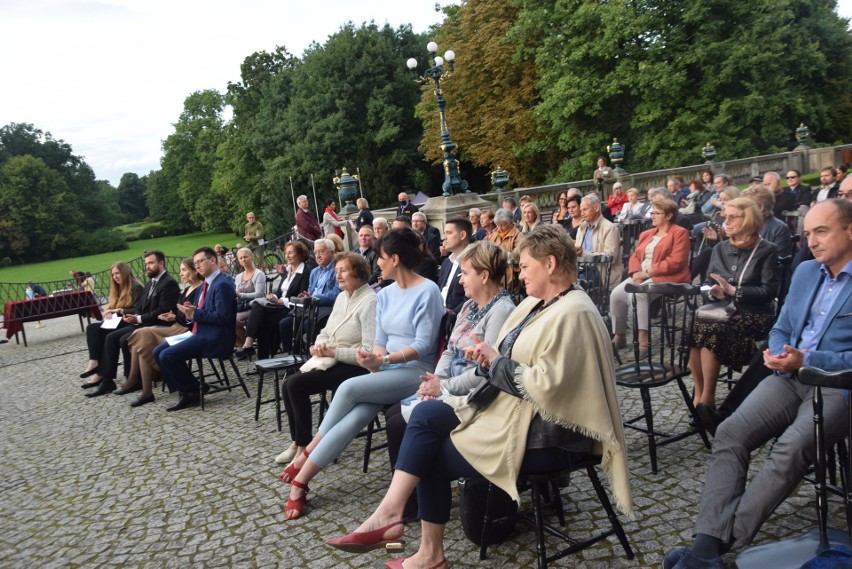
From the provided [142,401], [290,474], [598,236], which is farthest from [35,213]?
[290,474]

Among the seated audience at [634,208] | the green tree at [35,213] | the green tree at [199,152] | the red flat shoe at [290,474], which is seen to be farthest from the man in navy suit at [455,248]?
the green tree at [35,213]

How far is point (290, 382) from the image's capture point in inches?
191

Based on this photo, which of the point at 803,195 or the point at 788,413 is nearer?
the point at 788,413

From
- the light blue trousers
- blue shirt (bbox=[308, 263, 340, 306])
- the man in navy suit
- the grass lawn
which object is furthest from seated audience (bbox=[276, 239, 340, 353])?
the grass lawn

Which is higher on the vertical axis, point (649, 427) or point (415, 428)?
point (415, 428)

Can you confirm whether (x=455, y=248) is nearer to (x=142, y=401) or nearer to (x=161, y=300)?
(x=161, y=300)

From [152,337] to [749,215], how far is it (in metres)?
6.52

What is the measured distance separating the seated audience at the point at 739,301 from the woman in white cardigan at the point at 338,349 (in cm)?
236

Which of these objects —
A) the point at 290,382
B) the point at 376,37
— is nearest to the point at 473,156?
the point at 376,37

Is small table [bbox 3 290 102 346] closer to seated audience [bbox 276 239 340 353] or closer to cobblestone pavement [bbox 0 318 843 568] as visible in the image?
cobblestone pavement [bbox 0 318 843 568]

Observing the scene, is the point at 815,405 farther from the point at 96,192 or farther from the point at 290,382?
the point at 96,192

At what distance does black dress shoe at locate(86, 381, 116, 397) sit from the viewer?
28.0ft

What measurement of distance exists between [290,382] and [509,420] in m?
2.23

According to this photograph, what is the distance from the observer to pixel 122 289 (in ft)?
29.8
